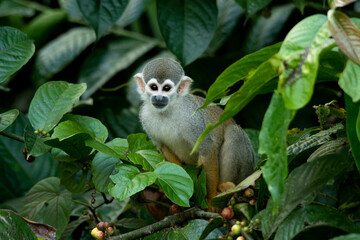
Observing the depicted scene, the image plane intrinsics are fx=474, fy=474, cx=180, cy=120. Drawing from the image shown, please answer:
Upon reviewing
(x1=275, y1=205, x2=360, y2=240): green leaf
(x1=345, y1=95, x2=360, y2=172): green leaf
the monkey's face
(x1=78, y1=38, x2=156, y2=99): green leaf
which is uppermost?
(x1=345, y1=95, x2=360, y2=172): green leaf

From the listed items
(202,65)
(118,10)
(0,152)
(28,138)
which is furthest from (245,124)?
(28,138)

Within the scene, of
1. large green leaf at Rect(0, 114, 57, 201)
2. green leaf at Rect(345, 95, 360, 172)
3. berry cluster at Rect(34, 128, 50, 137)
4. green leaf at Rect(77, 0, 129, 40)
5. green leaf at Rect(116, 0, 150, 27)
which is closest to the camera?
green leaf at Rect(345, 95, 360, 172)

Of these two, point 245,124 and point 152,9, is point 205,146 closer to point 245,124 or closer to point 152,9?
point 245,124

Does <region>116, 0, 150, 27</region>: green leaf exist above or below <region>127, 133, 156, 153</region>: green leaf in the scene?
below

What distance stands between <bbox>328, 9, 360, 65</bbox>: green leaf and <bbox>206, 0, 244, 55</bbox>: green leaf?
3.10m

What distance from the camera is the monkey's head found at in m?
3.17

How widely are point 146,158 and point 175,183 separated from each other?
0.29 m

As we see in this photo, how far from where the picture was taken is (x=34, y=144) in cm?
230

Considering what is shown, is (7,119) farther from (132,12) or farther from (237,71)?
(132,12)

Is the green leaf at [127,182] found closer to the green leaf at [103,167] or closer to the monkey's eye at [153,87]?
the green leaf at [103,167]

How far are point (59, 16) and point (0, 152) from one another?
76.8 inches

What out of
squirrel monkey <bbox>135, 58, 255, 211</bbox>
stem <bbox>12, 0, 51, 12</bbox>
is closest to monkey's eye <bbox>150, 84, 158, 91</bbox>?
squirrel monkey <bbox>135, 58, 255, 211</bbox>

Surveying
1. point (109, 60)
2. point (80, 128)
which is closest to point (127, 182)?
point (80, 128)

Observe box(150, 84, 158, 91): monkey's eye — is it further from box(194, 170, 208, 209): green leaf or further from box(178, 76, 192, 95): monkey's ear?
box(194, 170, 208, 209): green leaf
